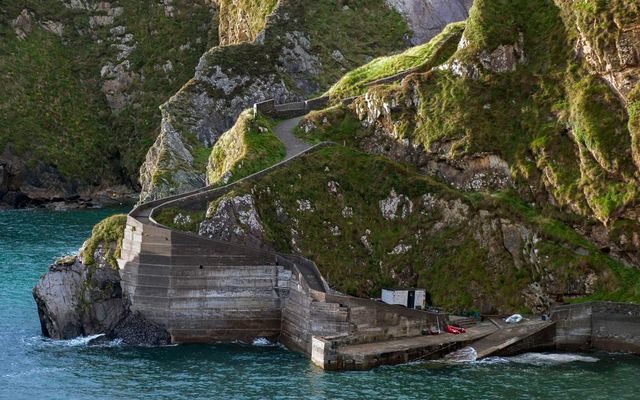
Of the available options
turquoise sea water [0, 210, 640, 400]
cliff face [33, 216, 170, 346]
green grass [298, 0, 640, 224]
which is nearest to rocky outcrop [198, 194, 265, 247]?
cliff face [33, 216, 170, 346]

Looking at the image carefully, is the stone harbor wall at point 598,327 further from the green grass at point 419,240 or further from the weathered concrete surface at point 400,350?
the weathered concrete surface at point 400,350

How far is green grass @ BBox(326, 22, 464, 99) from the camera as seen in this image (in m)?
119

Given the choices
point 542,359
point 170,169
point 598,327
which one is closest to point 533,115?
point 598,327

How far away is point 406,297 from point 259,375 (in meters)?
18.3

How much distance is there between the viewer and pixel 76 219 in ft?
587

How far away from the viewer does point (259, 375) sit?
88.3 m

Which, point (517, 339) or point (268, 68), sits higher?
point (268, 68)

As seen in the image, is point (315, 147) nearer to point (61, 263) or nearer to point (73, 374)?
point (61, 263)

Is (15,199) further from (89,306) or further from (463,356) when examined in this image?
(463,356)

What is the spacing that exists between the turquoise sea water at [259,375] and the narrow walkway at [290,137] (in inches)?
874

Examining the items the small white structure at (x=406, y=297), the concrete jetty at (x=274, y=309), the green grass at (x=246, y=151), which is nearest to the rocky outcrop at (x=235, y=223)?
the concrete jetty at (x=274, y=309)

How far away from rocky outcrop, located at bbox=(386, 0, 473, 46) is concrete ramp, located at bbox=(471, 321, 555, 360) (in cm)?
7795

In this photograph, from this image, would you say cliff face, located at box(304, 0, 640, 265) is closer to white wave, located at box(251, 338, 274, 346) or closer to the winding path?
the winding path

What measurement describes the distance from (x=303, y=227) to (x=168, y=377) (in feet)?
72.3
